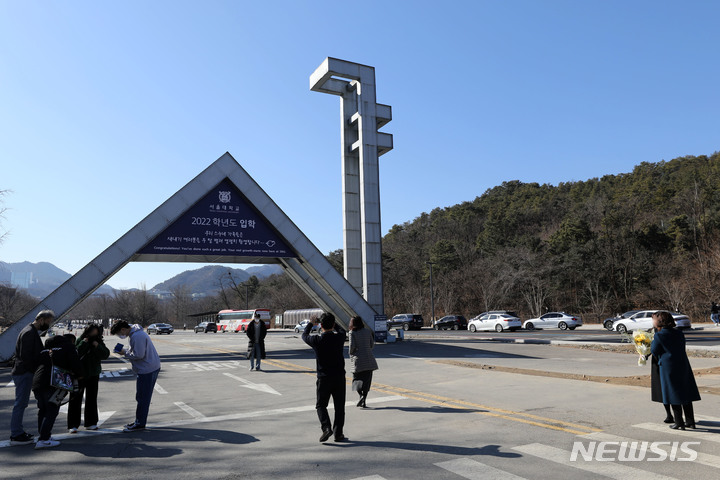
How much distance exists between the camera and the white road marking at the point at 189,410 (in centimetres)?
918

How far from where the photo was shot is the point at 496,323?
40844mm

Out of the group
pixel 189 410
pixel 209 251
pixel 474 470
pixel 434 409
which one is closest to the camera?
pixel 474 470

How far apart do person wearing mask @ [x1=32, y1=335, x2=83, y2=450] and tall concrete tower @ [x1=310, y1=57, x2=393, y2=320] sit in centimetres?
2211

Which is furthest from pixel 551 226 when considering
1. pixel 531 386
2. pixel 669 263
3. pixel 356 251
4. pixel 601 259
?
pixel 531 386

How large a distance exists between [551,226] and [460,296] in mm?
18778

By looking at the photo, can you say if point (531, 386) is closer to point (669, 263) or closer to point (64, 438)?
point (64, 438)

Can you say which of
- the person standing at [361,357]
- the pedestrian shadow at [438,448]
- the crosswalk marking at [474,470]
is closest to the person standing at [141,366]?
the pedestrian shadow at [438,448]

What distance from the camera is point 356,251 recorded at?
3091cm

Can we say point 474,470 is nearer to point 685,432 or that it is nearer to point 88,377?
point 685,432

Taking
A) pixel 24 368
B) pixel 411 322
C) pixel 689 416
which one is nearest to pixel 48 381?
pixel 24 368

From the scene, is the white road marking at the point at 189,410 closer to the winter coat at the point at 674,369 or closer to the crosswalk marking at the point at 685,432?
the crosswalk marking at the point at 685,432

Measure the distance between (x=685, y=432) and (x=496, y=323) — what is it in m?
34.9

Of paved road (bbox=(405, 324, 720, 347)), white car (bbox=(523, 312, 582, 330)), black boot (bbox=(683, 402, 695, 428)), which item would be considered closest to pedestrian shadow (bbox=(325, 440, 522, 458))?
black boot (bbox=(683, 402, 695, 428))

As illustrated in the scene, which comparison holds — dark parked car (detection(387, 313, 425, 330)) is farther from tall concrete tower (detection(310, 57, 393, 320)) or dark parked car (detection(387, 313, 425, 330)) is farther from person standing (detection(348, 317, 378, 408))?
person standing (detection(348, 317, 378, 408))
